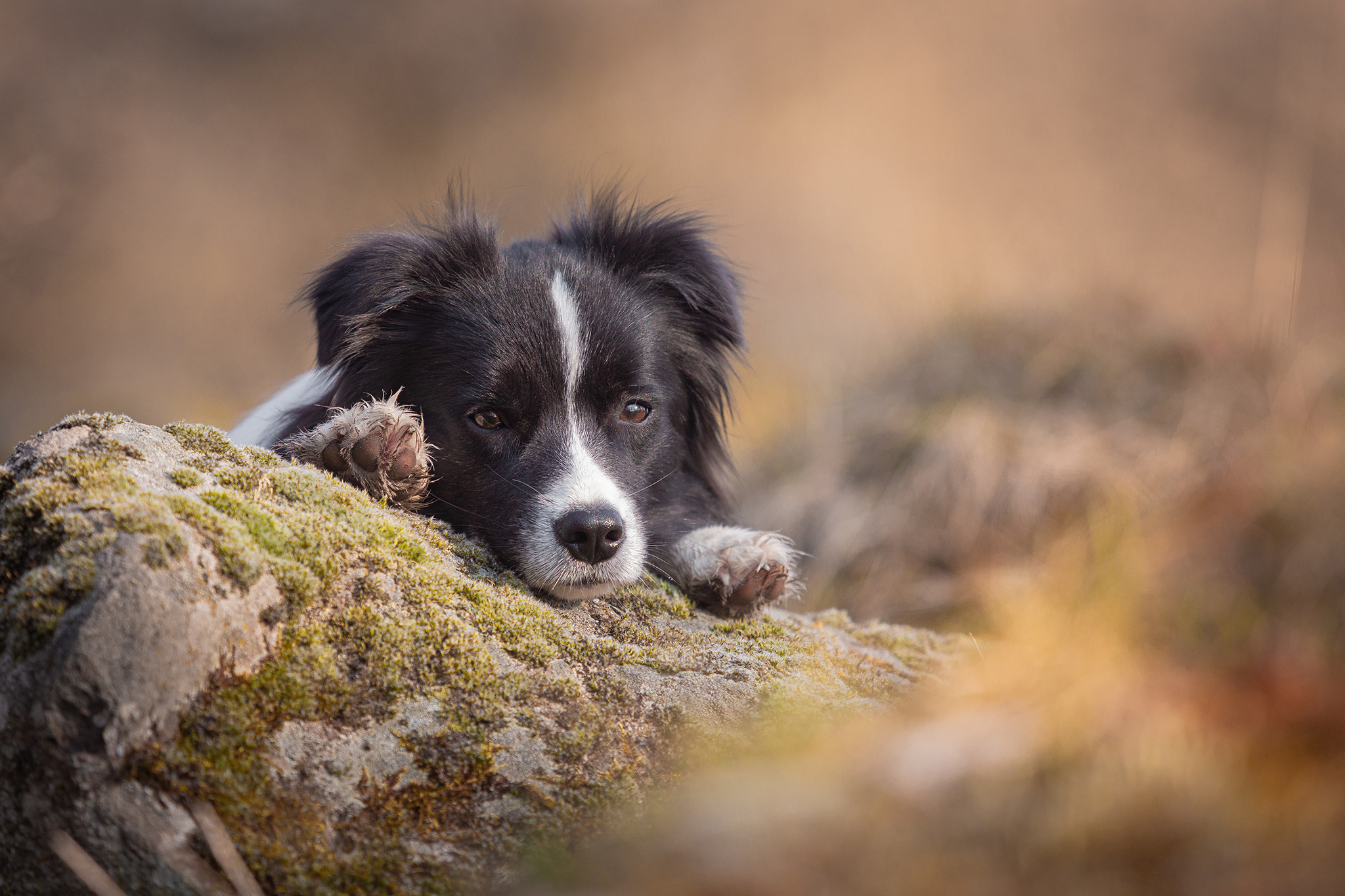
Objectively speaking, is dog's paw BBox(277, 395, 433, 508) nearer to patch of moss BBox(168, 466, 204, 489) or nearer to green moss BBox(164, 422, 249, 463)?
green moss BBox(164, 422, 249, 463)

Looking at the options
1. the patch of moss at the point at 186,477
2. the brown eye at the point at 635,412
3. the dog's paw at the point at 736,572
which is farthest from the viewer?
the brown eye at the point at 635,412

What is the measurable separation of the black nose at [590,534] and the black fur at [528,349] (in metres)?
0.18

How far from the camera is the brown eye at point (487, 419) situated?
3.53 meters

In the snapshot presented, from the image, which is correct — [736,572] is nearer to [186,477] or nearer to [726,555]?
[726,555]

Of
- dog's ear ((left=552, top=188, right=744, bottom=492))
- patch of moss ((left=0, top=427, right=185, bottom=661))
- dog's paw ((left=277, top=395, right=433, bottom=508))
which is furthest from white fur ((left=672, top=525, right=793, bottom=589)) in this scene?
patch of moss ((left=0, top=427, right=185, bottom=661))

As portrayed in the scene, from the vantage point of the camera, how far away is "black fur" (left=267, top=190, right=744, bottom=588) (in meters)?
3.49

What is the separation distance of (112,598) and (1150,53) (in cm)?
1509

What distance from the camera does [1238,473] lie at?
521cm

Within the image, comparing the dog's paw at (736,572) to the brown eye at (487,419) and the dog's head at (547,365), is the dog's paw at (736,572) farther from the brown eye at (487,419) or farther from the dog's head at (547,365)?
the brown eye at (487,419)

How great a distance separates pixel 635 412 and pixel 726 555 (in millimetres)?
751

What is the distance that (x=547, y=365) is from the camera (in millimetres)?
3609

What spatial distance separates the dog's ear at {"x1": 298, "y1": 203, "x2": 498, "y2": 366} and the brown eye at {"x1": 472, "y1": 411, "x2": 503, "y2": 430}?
586 millimetres

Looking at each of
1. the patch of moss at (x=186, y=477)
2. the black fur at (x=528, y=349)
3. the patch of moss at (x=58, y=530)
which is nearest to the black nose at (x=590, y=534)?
the black fur at (x=528, y=349)

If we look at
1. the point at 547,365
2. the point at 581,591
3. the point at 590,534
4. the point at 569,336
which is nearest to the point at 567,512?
the point at 590,534
